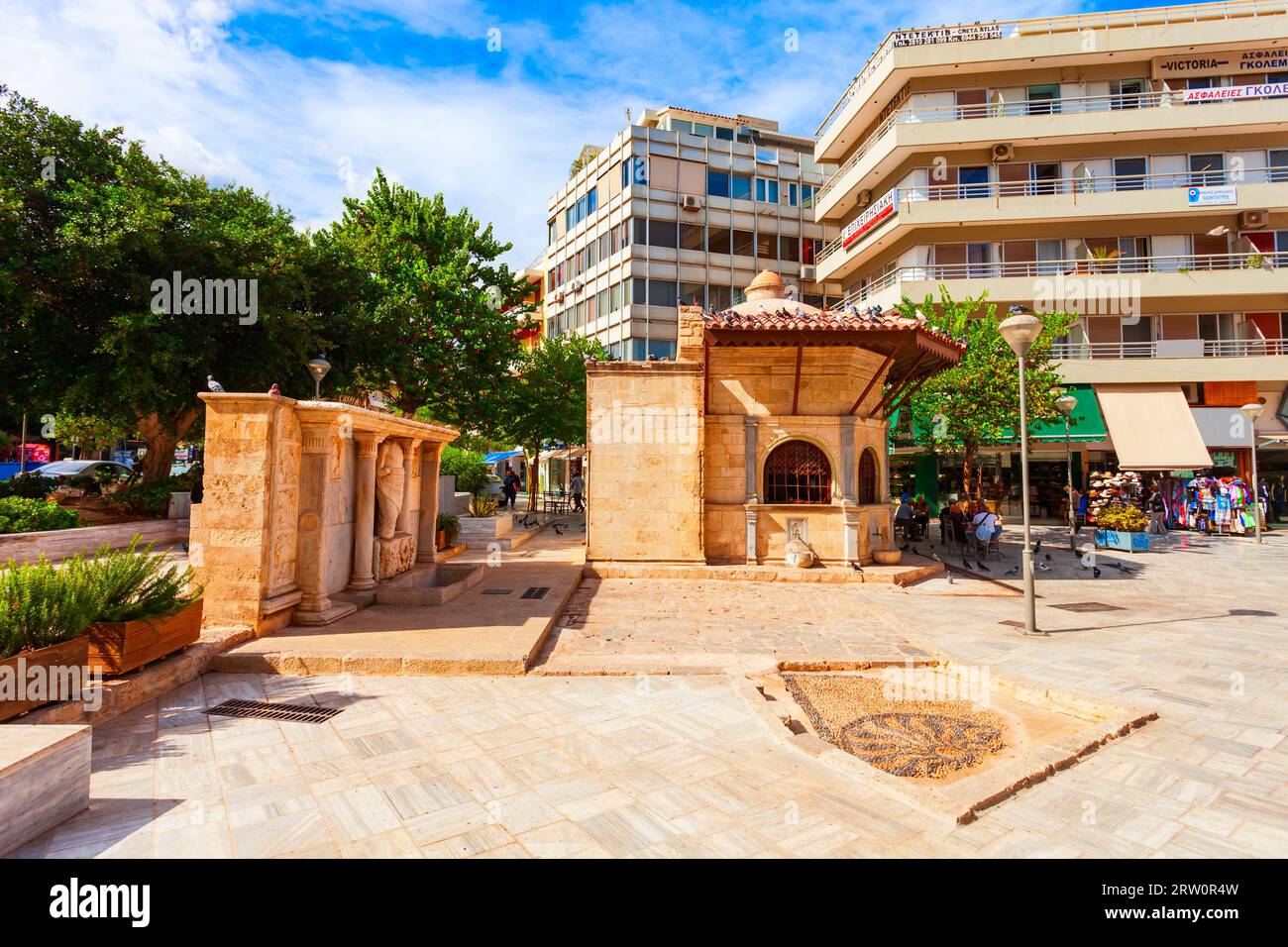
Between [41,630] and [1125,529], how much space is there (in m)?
22.4

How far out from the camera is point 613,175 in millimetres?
36531

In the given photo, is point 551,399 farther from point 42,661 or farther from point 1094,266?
point 42,661

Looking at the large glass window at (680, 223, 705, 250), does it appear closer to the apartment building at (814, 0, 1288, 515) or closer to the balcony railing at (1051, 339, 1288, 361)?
the apartment building at (814, 0, 1288, 515)

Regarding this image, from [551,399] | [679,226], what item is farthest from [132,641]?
[679,226]

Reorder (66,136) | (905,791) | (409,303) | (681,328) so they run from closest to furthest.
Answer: (905,791)
(681,328)
(66,136)
(409,303)

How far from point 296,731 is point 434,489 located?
7.15 m

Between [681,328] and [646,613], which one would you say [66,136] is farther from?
[646,613]

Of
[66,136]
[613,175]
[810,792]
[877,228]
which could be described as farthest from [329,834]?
[613,175]

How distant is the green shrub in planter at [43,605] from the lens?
4410 mm

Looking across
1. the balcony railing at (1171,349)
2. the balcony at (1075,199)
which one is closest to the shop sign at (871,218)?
the balcony at (1075,199)

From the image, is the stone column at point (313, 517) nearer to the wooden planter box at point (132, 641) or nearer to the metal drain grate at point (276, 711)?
the wooden planter box at point (132, 641)

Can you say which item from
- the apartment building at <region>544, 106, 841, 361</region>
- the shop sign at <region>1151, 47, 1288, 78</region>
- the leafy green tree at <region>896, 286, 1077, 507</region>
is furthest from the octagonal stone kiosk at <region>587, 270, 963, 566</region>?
the shop sign at <region>1151, 47, 1288, 78</region>

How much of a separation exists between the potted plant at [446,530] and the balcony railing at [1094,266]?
20855 millimetres

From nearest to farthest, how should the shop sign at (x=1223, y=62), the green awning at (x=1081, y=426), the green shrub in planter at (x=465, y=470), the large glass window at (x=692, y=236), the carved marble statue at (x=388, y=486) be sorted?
the carved marble statue at (x=388, y=486) < the green shrub in planter at (x=465, y=470) < the green awning at (x=1081, y=426) < the shop sign at (x=1223, y=62) < the large glass window at (x=692, y=236)
